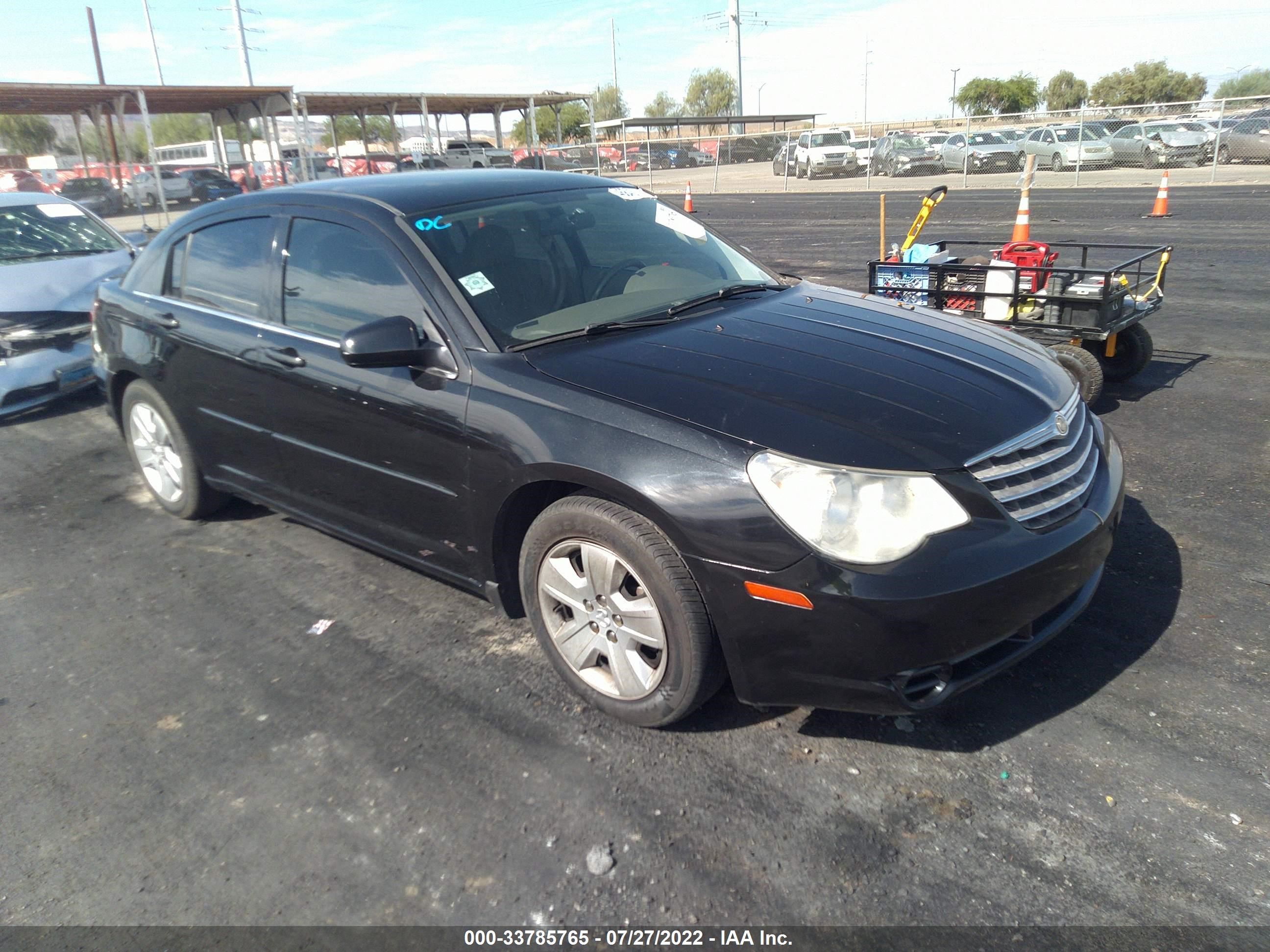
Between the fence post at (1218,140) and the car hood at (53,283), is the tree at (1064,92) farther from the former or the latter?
the car hood at (53,283)

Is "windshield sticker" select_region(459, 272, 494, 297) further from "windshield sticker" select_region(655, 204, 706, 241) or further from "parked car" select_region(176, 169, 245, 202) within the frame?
"parked car" select_region(176, 169, 245, 202)

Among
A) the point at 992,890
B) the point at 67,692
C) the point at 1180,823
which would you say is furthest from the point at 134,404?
the point at 1180,823

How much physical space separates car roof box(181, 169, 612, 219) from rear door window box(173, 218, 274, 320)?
156 mm

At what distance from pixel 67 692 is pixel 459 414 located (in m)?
1.87

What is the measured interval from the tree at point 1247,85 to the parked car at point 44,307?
260ft

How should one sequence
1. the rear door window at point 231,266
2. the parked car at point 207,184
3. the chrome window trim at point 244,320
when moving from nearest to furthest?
the chrome window trim at point 244,320, the rear door window at point 231,266, the parked car at point 207,184

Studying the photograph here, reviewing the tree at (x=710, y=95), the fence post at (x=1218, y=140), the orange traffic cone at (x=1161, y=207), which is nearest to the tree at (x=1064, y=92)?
the tree at (x=710, y=95)

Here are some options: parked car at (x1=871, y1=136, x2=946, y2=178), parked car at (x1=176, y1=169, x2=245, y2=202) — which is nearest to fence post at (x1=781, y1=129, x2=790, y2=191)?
parked car at (x1=871, y1=136, x2=946, y2=178)

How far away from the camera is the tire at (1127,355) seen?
20.4ft

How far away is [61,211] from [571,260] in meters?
7.30

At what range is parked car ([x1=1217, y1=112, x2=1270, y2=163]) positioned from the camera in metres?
23.3

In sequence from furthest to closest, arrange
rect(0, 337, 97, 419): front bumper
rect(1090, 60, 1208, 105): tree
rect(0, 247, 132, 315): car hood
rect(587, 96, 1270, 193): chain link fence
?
rect(1090, 60, 1208, 105): tree
rect(587, 96, 1270, 193): chain link fence
rect(0, 247, 132, 315): car hood
rect(0, 337, 97, 419): front bumper

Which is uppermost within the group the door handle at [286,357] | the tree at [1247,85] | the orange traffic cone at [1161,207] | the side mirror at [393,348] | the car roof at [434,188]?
the tree at [1247,85]

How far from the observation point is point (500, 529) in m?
3.18
